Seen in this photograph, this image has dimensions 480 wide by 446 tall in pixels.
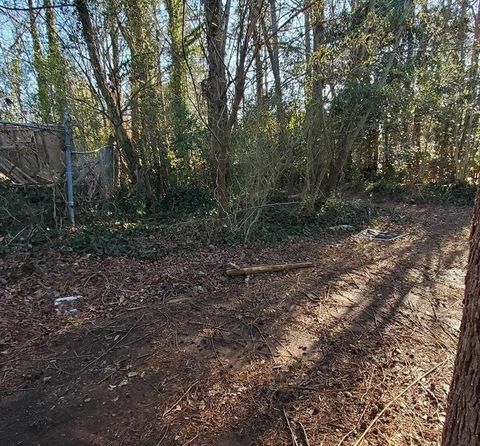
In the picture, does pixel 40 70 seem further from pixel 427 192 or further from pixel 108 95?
pixel 427 192

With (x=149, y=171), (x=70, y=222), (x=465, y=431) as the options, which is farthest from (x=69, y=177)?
(x=465, y=431)

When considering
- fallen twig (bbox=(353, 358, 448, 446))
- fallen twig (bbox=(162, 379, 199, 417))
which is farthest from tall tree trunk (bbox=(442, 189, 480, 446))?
fallen twig (bbox=(162, 379, 199, 417))

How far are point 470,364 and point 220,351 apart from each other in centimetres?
177

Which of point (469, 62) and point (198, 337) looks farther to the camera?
point (469, 62)

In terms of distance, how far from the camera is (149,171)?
716cm

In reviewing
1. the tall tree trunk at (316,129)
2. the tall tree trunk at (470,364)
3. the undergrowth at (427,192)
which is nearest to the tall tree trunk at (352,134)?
the tall tree trunk at (316,129)

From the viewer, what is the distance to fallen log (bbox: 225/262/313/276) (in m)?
3.95

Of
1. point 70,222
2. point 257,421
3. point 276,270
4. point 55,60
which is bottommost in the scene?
point 257,421

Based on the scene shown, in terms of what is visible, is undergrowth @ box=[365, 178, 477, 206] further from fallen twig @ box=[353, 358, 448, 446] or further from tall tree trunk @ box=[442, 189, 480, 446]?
tall tree trunk @ box=[442, 189, 480, 446]

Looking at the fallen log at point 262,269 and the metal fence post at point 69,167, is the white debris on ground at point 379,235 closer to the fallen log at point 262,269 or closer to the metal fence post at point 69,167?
the fallen log at point 262,269

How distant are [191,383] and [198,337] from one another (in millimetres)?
525

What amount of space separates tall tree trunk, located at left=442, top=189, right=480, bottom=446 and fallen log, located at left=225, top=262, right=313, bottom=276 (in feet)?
9.16

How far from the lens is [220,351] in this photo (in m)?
2.62

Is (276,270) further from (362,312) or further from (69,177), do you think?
(69,177)
